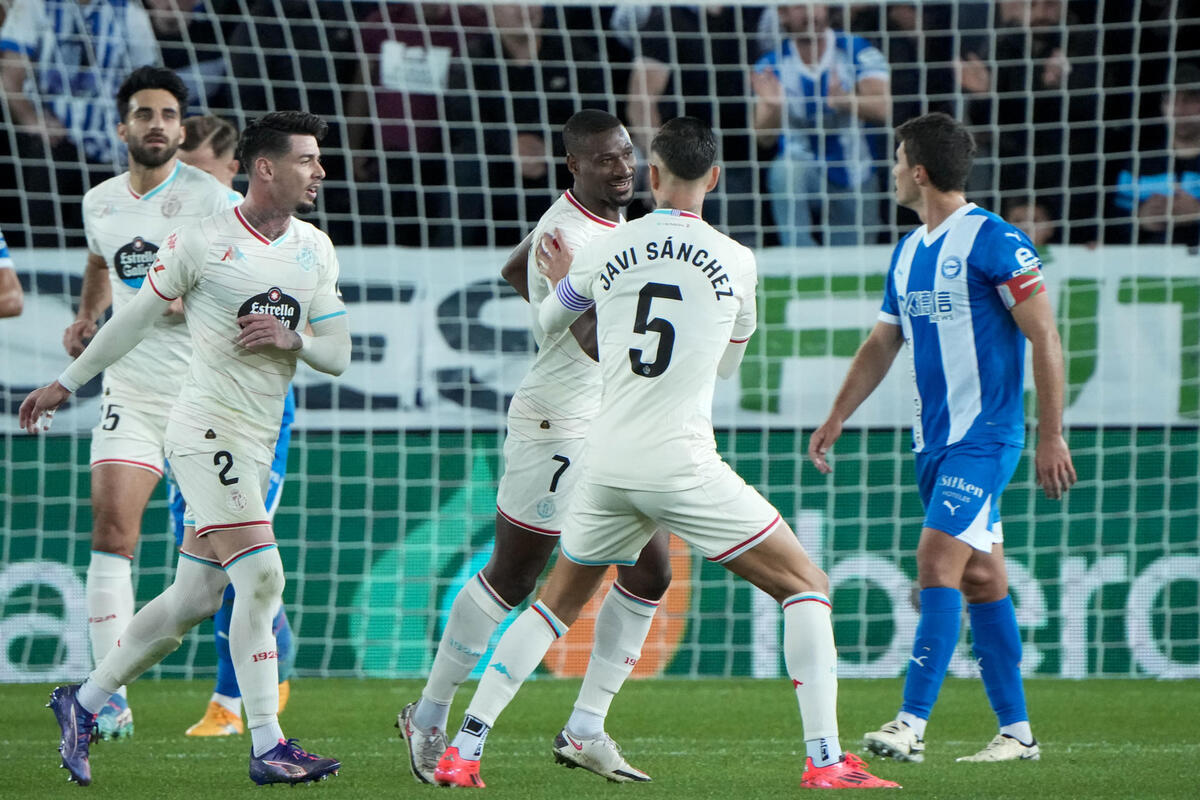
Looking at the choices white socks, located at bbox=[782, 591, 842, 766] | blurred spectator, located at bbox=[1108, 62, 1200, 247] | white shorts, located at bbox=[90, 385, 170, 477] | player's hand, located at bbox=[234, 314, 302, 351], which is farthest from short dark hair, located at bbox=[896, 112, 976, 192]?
blurred spectator, located at bbox=[1108, 62, 1200, 247]

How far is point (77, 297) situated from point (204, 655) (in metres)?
1.96

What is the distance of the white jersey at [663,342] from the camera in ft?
13.7

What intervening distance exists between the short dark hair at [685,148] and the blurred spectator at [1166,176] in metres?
5.25

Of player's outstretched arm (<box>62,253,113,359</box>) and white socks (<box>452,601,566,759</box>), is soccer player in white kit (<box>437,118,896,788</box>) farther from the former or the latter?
player's outstretched arm (<box>62,253,113,359</box>)

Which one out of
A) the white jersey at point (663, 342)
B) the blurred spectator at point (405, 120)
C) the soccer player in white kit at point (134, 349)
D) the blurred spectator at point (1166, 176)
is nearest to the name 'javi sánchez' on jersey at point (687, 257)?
the white jersey at point (663, 342)

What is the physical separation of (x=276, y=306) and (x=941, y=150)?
7.02 feet

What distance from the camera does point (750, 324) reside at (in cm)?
443

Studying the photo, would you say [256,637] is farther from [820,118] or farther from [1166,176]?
[1166,176]

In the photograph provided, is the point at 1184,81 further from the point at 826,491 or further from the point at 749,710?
the point at 749,710

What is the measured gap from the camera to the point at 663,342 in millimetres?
4168

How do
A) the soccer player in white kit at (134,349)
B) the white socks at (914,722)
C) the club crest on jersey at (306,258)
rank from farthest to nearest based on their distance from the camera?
the soccer player in white kit at (134,349) < the white socks at (914,722) < the club crest on jersey at (306,258)

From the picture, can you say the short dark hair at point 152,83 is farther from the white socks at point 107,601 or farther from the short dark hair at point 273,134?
the white socks at point 107,601

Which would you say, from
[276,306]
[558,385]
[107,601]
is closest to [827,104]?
[558,385]

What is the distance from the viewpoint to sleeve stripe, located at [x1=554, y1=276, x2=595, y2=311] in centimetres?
435
